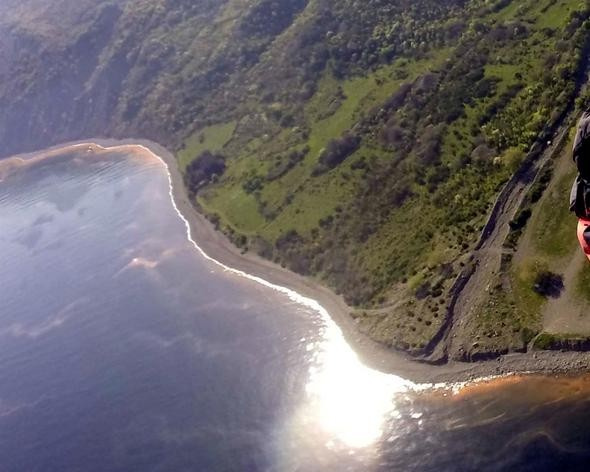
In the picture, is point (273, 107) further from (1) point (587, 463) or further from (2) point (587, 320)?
(1) point (587, 463)

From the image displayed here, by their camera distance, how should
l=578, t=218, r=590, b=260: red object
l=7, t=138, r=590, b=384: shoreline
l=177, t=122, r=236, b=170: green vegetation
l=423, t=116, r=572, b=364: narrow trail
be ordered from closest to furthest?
l=578, t=218, r=590, b=260: red object
l=7, t=138, r=590, b=384: shoreline
l=423, t=116, r=572, b=364: narrow trail
l=177, t=122, r=236, b=170: green vegetation

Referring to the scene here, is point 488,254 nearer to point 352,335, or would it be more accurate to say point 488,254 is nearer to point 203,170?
point 352,335

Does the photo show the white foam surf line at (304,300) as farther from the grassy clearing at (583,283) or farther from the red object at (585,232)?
the red object at (585,232)

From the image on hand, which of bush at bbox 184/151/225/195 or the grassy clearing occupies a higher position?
the grassy clearing

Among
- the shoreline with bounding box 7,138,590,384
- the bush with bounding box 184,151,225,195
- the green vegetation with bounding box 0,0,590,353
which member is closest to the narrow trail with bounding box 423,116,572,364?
the green vegetation with bounding box 0,0,590,353

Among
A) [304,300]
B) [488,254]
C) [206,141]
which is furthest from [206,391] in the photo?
[206,141]

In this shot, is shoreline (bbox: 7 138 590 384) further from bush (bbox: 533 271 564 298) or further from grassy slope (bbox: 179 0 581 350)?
bush (bbox: 533 271 564 298)

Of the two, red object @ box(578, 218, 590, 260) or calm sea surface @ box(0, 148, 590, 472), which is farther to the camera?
calm sea surface @ box(0, 148, 590, 472)
